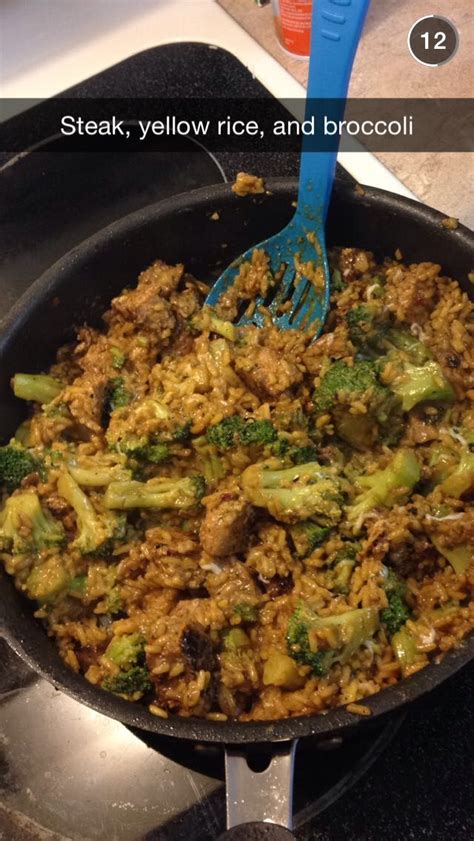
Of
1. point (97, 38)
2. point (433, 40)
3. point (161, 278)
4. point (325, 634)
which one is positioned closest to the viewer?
point (325, 634)

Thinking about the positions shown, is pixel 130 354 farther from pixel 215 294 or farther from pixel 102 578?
pixel 102 578

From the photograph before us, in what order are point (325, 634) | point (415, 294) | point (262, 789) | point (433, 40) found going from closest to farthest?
point (262, 789) → point (325, 634) → point (415, 294) → point (433, 40)

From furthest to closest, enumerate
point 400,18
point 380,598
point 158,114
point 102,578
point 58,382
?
point 400,18 < point 158,114 < point 58,382 < point 102,578 < point 380,598

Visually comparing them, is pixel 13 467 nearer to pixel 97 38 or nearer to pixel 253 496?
pixel 253 496

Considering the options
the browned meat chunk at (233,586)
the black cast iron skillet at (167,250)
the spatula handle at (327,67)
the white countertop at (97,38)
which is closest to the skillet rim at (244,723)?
the black cast iron skillet at (167,250)

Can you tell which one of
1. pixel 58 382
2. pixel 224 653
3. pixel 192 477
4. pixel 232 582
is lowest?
pixel 224 653

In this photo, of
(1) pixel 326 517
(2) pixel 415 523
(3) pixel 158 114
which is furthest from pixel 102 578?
(3) pixel 158 114

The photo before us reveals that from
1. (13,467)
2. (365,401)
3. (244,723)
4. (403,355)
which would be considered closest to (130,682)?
(244,723)
